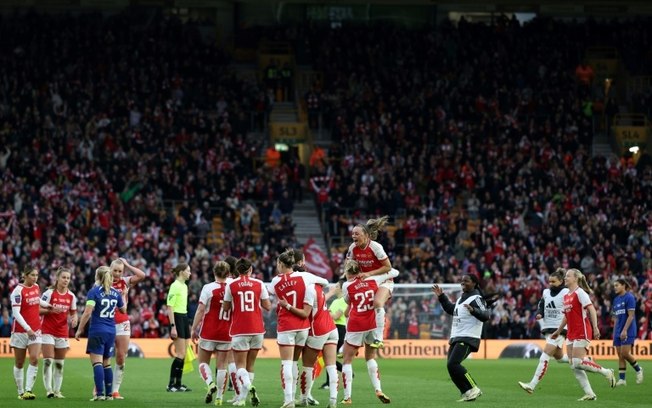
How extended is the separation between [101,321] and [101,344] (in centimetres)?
42

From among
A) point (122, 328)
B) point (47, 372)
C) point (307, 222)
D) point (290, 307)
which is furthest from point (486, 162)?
point (290, 307)

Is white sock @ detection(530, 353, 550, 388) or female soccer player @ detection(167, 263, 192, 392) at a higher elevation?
female soccer player @ detection(167, 263, 192, 392)

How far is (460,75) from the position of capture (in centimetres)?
5588

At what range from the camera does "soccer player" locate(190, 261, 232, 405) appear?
66.6 feet

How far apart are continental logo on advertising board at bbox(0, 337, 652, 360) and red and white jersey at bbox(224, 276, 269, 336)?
63.5 ft

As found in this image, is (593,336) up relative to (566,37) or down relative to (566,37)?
down

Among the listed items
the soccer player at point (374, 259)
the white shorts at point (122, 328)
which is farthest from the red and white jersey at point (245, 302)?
the white shorts at point (122, 328)

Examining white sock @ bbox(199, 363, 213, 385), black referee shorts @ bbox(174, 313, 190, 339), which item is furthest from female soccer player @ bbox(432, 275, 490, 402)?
black referee shorts @ bbox(174, 313, 190, 339)

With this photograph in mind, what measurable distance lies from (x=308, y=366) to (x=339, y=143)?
1306 inches

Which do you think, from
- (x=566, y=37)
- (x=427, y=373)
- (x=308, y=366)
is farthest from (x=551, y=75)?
(x=308, y=366)

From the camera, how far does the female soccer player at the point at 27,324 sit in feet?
71.9

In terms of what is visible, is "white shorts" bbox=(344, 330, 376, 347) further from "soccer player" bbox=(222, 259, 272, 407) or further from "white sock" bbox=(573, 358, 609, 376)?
"white sock" bbox=(573, 358, 609, 376)

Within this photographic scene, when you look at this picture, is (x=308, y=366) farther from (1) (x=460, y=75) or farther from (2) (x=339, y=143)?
(1) (x=460, y=75)

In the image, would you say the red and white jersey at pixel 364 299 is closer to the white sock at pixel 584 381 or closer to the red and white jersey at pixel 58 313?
the white sock at pixel 584 381
